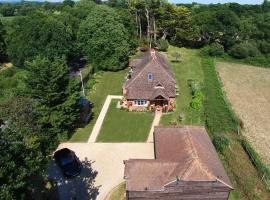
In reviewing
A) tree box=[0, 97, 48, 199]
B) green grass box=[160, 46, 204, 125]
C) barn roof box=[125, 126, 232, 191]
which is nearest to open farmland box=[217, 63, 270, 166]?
green grass box=[160, 46, 204, 125]

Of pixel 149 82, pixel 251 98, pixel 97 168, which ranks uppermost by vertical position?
pixel 149 82

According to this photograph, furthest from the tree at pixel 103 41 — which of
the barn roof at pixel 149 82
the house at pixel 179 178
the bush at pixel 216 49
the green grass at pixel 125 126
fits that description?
the house at pixel 179 178

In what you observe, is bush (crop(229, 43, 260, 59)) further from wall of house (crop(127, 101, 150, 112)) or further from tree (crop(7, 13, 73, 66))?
tree (crop(7, 13, 73, 66))

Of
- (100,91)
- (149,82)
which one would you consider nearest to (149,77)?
(149,82)

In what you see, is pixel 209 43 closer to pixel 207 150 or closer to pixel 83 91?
pixel 83 91

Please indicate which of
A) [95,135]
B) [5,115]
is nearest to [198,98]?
[95,135]

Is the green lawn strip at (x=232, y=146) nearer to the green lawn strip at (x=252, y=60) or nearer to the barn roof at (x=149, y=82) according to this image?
the barn roof at (x=149, y=82)

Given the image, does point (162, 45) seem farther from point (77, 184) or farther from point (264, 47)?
point (77, 184)
